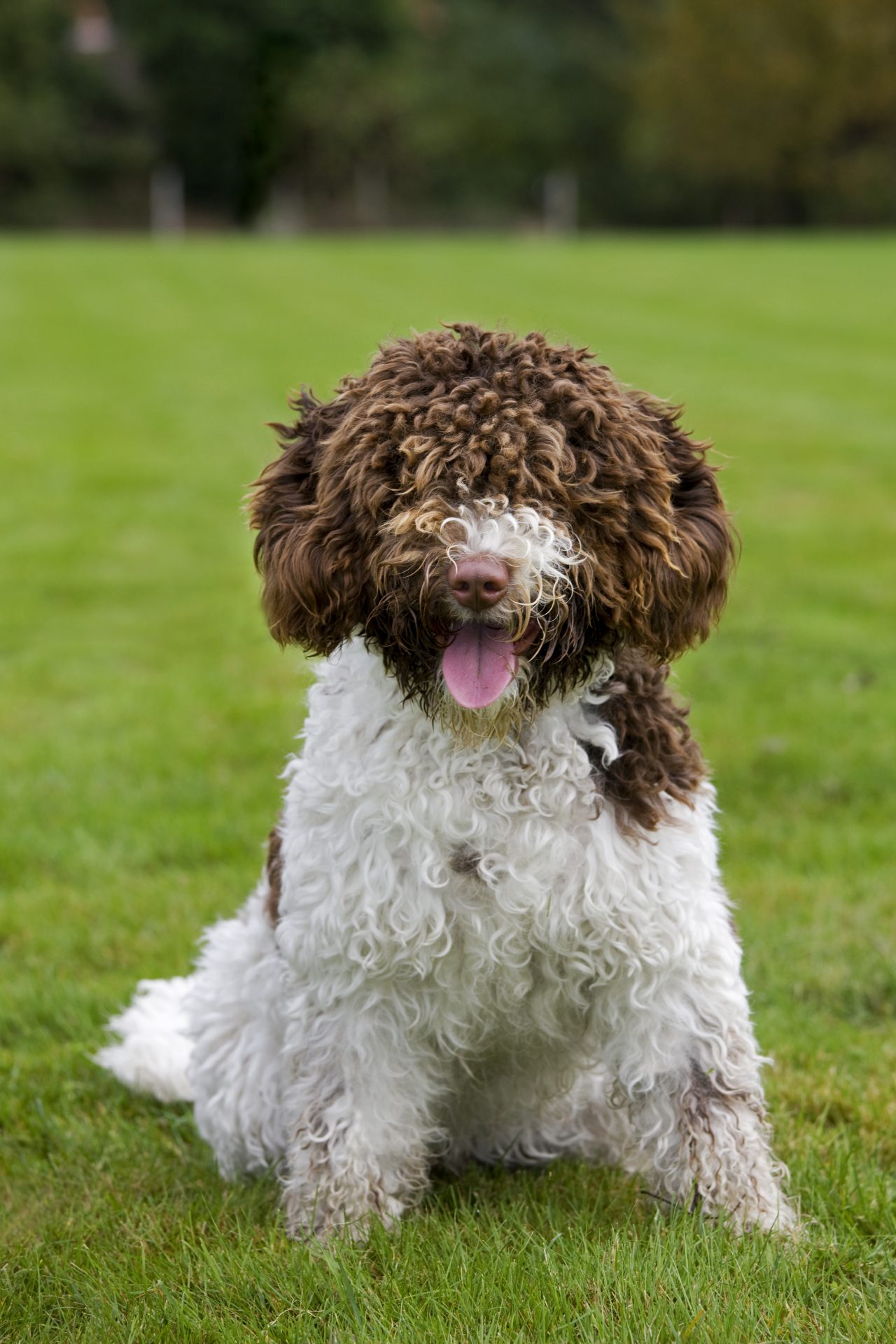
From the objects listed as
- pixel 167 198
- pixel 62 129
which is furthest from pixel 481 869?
pixel 62 129

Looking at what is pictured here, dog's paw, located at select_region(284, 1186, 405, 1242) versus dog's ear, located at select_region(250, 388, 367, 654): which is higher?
dog's ear, located at select_region(250, 388, 367, 654)

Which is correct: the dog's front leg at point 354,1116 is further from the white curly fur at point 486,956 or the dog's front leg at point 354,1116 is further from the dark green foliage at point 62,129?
the dark green foliage at point 62,129

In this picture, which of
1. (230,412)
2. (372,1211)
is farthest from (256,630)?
(230,412)

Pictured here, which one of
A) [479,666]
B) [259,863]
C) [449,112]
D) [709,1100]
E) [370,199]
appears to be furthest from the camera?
[449,112]

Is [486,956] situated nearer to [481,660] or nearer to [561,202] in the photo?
[481,660]

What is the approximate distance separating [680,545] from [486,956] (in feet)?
2.61

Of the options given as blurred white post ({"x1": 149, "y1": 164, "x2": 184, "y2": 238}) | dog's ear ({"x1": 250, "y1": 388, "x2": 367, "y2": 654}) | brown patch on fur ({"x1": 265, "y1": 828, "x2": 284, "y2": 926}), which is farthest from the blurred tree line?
dog's ear ({"x1": 250, "y1": 388, "x2": 367, "y2": 654})

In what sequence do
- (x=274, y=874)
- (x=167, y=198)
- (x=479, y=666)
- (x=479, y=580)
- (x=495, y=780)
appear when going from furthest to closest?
1. (x=167, y=198)
2. (x=274, y=874)
3. (x=495, y=780)
4. (x=479, y=666)
5. (x=479, y=580)

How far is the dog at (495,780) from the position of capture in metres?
2.60

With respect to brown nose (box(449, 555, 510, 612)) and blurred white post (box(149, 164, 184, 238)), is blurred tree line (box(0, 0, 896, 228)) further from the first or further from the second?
brown nose (box(449, 555, 510, 612))

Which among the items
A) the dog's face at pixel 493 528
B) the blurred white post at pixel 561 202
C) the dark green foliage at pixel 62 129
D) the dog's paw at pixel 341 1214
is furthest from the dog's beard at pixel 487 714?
the blurred white post at pixel 561 202

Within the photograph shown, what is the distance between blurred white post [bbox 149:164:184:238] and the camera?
155ft

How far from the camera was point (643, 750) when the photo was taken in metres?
2.87

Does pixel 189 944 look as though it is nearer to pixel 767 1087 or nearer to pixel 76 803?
pixel 76 803
